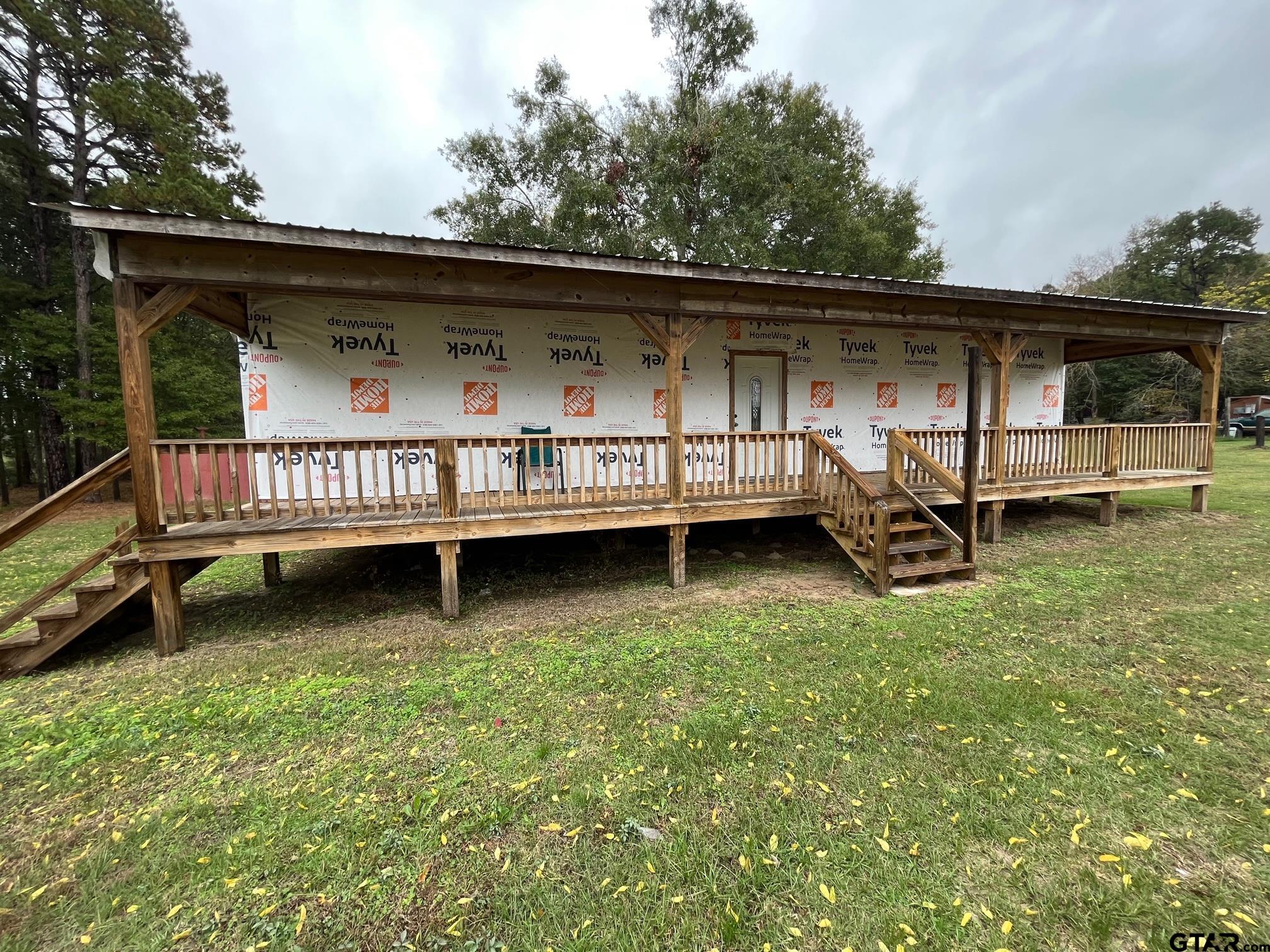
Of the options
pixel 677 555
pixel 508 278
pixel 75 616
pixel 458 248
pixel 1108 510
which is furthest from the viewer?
pixel 1108 510

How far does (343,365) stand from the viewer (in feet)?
23.7

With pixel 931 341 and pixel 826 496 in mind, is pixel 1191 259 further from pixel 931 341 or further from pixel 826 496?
pixel 826 496

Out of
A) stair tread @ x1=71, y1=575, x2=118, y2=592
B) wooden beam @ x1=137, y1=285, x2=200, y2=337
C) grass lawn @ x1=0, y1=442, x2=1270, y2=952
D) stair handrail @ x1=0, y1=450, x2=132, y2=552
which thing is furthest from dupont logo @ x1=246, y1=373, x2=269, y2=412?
grass lawn @ x1=0, y1=442, x2=1270, y2=952

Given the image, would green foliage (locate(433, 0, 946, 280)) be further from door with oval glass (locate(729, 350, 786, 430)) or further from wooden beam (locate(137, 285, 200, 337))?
wooden beam (locate(137, 285, 200, 337))

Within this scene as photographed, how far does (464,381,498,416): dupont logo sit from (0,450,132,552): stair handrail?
3.74 metres

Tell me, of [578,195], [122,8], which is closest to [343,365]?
[578,195]

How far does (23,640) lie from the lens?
14.2 feet

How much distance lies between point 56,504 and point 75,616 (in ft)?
3.34

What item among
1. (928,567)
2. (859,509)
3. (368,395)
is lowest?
(928,567)

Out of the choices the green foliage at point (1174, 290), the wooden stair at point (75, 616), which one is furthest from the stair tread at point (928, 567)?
the green foliage at point (1174, 290)

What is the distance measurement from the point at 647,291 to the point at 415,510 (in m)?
3.66

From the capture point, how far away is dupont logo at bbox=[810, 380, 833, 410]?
30.1 ft

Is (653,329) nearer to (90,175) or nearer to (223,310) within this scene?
(223,310)

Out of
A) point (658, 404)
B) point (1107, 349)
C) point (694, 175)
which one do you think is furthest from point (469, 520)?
point (694, 175)
